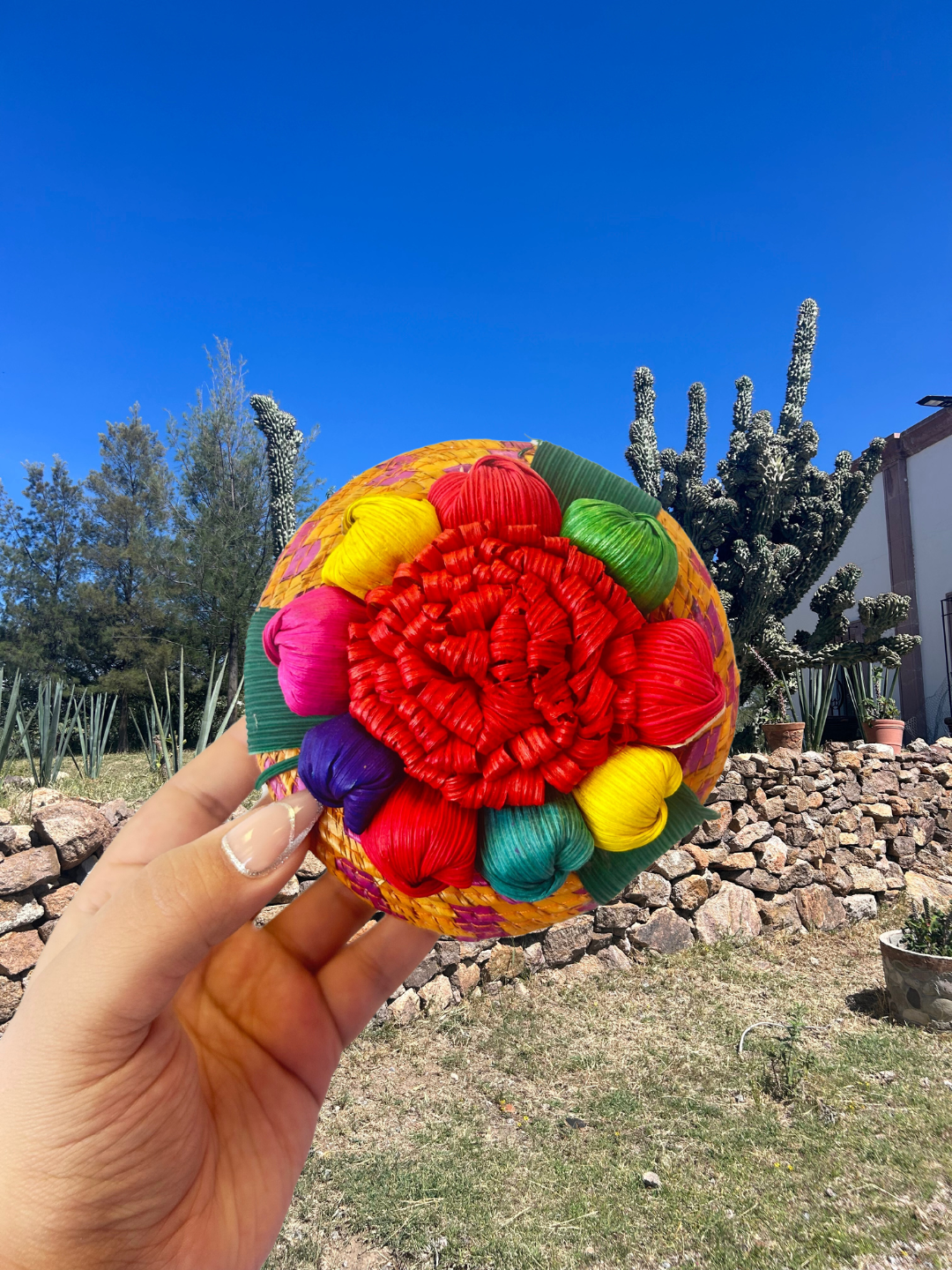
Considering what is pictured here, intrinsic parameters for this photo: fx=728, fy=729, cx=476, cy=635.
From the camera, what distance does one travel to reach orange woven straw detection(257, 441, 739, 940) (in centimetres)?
117

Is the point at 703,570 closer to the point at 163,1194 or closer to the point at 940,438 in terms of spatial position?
the point at 163,1194

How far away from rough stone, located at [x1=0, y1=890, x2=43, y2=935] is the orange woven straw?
3504 mm

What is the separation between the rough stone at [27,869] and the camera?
383cm

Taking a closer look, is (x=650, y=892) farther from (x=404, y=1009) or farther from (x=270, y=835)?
(x=270, y=835)

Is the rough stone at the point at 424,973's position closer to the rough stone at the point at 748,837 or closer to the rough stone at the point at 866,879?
the rough stone at the point at 748,837

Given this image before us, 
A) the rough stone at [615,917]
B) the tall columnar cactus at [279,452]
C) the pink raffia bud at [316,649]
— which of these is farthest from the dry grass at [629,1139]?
the tall columnar cactus at [279,452]

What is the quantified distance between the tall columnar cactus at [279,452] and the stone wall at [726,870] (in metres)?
4.82

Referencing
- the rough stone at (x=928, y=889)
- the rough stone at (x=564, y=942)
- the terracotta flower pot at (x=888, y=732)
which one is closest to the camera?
the rough stone at (x=564, y=942)

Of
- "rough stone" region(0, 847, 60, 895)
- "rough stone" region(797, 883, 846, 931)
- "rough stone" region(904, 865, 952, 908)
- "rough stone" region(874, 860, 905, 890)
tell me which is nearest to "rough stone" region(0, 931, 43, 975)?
"rough stone" region(0, 847, 60, 895)

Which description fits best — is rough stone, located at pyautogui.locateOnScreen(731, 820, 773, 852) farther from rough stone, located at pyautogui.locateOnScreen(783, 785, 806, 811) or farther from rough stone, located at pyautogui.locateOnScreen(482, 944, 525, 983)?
rough stone, located at pyautogui.locateOnScreen(482, 944, 525, 983)

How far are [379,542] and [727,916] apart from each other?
613 centimetres

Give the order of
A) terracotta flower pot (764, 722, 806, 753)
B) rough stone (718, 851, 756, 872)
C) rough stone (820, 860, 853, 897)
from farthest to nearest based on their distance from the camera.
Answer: terracotta flower pot (764, 722, 806, 753)
rough stone (820, 860, 853, 897)
rough stone (718, 851, 756, 872)

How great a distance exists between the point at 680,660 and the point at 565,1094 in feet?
12.8

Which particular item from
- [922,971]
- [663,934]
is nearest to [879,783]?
[922,971]
